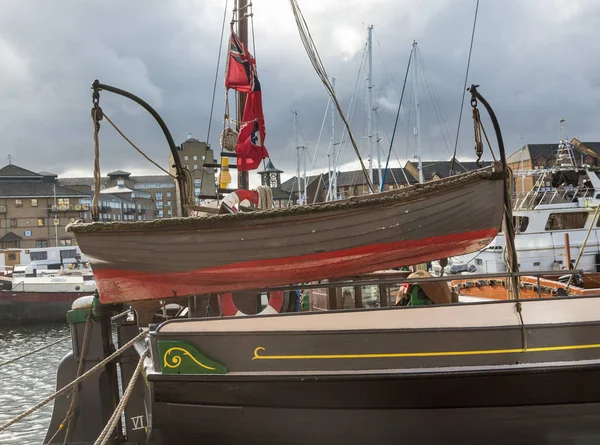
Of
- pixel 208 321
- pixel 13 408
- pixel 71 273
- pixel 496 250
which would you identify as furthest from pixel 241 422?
pixel 71 273

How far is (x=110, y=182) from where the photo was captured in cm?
9356

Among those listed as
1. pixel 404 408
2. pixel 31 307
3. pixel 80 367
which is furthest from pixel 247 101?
pixel 31 307

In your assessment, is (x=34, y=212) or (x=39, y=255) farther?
(x=34, y=212)

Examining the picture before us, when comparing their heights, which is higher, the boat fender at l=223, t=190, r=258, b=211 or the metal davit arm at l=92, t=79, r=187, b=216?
the metal davit arm at l=92, t=79, r=187, b=216

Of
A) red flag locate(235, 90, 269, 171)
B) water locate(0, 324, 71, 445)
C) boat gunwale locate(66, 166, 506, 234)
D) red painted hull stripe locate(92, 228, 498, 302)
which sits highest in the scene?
red flag locate(235, 90, 269, 171)

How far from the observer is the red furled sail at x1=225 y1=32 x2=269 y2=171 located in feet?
29.4

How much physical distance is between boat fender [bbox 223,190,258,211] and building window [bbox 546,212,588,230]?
2074 centimetres

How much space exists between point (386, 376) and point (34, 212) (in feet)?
242

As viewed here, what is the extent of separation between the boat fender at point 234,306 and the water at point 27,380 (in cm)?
753

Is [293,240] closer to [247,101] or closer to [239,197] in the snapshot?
[239,197]

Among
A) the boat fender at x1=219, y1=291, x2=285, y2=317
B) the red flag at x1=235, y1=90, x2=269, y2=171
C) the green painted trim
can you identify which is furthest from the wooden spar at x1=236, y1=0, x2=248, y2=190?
the green painted trim

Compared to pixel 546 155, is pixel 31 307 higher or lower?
lower

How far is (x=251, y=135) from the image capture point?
900cm

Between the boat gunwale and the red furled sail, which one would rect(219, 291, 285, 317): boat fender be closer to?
the boat gunwale
